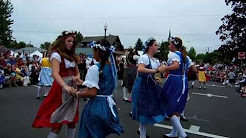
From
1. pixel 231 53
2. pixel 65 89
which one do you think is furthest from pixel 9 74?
pixel 231 53

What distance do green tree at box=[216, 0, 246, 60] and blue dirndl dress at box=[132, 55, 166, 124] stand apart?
3402cm

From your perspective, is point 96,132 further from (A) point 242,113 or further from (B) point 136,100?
(A) point 242,113

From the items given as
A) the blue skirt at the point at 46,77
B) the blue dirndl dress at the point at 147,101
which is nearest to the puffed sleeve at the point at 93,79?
the blue dirndl dress at the point at 147,101

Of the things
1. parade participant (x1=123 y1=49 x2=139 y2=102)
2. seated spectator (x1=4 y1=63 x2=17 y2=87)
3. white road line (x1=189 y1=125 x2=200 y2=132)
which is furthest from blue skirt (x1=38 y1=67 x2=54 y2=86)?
seated spectator (x1=4 y1=63 x2=17 y2=87)

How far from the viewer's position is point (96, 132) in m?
3.40

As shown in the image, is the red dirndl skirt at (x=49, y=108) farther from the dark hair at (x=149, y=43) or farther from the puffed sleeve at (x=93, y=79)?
the dark hair at (x=149, y=43)

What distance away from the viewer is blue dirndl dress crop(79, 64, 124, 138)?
3.38 metres

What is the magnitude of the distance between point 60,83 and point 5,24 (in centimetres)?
6219

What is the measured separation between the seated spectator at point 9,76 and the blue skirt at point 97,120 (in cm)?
1233

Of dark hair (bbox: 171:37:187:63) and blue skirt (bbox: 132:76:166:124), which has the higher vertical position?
dark hair (bbox: 171:37:187:63)

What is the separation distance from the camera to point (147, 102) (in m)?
4.72

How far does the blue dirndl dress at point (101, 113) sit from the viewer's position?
11.1 ft

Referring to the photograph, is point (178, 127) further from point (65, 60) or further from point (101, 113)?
point (65, 60)

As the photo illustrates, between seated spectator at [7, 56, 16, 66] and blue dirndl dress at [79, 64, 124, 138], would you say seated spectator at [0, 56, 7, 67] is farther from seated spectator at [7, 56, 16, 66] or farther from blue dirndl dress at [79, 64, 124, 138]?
blue dirndl dress at [79, 64, 124, 138]
